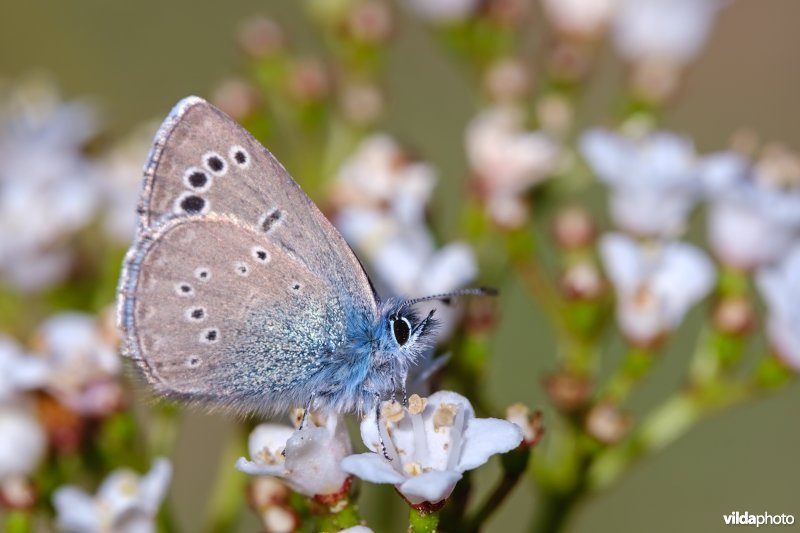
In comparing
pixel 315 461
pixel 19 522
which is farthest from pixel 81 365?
pixel 315 461

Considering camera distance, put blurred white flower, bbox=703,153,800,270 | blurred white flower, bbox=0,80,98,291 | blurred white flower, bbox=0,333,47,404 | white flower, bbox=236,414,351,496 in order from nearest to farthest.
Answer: white flower, bbox=236,414,351,496, blurred white flower, bbox=0,333,47,404, blurred white flower, bbox=703,153,800,270, blurred white flower, bbox=0,80,98,291

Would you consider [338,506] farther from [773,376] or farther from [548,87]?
[548,87]

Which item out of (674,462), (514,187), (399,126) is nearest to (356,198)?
(514,187)

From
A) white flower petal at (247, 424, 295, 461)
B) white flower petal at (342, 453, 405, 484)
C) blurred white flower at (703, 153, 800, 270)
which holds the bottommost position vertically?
white flower petal at (342, 453, 405, 484)

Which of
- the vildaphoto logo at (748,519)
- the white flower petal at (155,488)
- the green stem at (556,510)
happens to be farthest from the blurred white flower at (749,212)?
the white flower petal at (155,488)

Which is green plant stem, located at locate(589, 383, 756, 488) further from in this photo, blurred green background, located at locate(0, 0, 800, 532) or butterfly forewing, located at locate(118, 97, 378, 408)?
blurred green background, located at locate(0, 0, 800, 532)

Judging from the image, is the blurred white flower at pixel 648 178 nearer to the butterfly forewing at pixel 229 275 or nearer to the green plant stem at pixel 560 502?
the green plant stem at pixel 560 502

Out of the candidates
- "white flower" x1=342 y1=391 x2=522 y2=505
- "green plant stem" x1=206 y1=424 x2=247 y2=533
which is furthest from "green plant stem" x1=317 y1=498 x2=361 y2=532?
"green plant stem" x1=206 y1=424 x2=247 y2=533

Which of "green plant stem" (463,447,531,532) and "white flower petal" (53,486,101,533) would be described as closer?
"green plant stem" (463,447,531,532)
